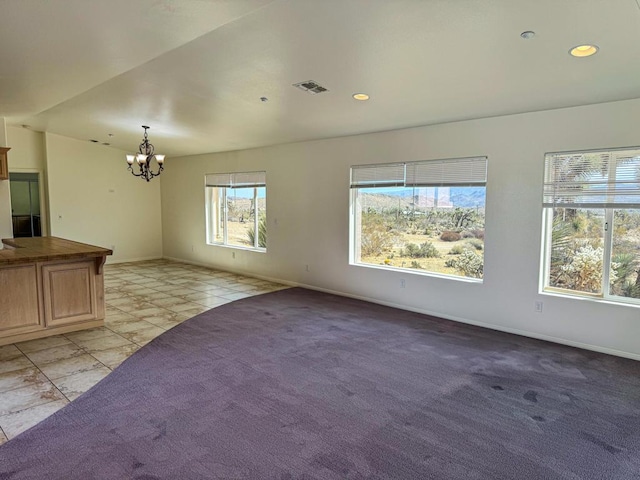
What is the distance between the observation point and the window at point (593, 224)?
3.86 metres

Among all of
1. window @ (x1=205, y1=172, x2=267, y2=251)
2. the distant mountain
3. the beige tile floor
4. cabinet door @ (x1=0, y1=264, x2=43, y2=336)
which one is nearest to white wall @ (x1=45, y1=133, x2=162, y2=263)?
the beige tile floor

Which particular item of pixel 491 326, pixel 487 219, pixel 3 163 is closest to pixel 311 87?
pixel 487 219

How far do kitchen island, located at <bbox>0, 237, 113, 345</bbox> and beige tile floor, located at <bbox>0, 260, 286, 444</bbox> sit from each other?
0.49 ft

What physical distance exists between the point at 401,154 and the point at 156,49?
3.24 m

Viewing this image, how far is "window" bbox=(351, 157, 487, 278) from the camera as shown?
16.2 ft

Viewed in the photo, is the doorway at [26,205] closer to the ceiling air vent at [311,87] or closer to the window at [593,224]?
the ceiling air vent at [311,87]

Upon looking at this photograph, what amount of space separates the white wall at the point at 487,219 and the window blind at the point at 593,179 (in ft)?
0.41

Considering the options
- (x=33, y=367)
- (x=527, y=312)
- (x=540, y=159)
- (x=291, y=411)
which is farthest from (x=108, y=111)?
(x=527, y=312)

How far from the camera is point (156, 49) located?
3385mm

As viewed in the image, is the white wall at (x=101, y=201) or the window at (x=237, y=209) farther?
the white wall at (x=101, y=201)

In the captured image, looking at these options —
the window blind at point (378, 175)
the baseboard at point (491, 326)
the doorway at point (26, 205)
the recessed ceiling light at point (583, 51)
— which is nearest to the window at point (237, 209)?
the baseboard at point (491, 326)

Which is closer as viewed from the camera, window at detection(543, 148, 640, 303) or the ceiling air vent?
window at detection(543, 148, 640, 303)

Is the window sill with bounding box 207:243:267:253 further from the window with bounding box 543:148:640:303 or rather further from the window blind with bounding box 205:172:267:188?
the window with bounding box 543:148:640:303

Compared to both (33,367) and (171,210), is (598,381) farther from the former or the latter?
(171,210)
